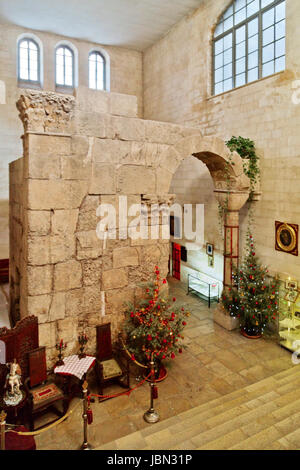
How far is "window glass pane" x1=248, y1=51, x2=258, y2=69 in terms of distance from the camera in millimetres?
6539

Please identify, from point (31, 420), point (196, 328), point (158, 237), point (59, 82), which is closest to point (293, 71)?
point (158, 237)

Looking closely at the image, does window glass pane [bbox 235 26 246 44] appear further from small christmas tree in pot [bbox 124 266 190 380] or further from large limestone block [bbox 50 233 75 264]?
large limestone block [bbox 50 233 75 264]

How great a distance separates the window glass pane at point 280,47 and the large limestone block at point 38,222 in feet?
17.0

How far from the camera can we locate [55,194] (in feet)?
12.6

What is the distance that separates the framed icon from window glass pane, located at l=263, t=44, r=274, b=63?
10.5 feet

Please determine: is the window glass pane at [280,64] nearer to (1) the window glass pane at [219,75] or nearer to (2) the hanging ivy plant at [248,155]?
(2) the hanging ivy plant at [248,155]

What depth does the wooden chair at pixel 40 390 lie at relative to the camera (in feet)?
11.2

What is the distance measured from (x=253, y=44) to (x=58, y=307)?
6.41 m

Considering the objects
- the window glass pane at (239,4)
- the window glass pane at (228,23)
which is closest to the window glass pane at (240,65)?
the window glass pane at (228,23)

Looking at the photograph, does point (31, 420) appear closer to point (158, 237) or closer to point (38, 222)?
point (38, 222)

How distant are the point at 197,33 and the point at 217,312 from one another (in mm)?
6999

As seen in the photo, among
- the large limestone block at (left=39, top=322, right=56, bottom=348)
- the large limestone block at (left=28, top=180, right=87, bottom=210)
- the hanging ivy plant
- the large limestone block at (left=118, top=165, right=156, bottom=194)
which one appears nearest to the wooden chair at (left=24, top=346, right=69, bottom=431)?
the large limestone block at (left=39, top=322, right=56, bottom=348)

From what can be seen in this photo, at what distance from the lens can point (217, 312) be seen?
634cm

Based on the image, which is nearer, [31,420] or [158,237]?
[31,420]
